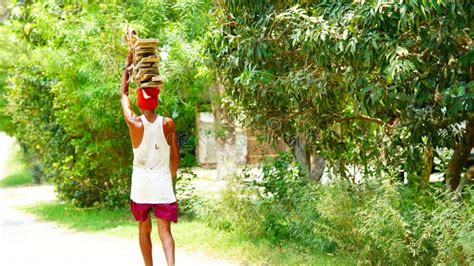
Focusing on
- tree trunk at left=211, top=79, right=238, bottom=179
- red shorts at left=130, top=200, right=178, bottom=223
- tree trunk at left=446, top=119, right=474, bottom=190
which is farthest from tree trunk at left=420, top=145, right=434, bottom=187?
tree trunk at left=211, top=79, right=238, bottom=179

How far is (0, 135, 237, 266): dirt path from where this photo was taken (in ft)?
35.7

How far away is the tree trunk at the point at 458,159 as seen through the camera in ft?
32.2

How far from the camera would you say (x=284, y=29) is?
916cm

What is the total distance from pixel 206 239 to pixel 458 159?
358 centimetres

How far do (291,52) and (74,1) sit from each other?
5692 mm

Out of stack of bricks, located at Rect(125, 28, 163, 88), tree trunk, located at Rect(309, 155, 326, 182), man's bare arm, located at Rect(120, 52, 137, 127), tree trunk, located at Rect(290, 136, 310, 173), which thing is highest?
stack of bricks, located at Rect(125, 28, 163, 88)

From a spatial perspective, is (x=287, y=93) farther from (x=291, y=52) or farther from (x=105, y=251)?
(x=105, y=251)

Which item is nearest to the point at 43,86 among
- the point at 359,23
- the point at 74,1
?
the point at 74,1

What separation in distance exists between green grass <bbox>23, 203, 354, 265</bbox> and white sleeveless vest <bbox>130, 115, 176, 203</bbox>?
1.89m

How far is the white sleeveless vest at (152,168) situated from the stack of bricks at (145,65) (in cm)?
36

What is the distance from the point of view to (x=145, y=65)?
861 cm

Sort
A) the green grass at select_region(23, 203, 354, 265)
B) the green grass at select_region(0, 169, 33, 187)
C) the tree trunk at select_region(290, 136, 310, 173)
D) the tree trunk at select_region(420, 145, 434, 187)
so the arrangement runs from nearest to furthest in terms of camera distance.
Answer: the green grass at select_region(23, 203, 354, 265), the tree trunk at select_region(420, 145, 434, 187), the tree trunk at select_region(290, 136, 310, 173), the green grass at select_region(0, 169, 33, 187)

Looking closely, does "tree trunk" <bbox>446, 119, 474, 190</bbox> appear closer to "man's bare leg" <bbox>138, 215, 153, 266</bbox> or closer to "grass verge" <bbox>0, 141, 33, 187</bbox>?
"man's bare leg" <bbox>138, 215, 153, 266</bbox>

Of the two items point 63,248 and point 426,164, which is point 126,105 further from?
point 63,248
